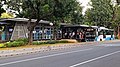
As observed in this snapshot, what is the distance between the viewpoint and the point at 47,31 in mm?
47125

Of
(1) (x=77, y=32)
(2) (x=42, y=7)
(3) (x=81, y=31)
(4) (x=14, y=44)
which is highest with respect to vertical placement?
(2) (x=42, y=7)

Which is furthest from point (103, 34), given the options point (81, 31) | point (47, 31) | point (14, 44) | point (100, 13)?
point (14, 44)

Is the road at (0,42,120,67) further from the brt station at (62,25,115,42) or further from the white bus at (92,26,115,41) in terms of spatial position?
the white bus at (92,26,115,41)

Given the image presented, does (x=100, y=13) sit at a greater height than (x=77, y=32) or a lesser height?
greater

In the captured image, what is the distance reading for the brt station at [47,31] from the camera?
39872mm

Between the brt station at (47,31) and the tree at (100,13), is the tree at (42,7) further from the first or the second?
the tree at (100,13)

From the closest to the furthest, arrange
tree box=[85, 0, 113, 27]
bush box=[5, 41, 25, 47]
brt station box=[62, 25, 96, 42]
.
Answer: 1. bush box=[5, 41, 25, 47]
2. brt station box=[62, 25, 96, 42]
3. tree box=[85, 0, 113, 27]

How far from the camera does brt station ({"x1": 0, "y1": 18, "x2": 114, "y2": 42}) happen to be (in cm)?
3987

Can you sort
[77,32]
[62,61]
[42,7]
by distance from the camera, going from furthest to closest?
[77,32] < [42,7] < [62,61]

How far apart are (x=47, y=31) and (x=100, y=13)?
23.8 meters

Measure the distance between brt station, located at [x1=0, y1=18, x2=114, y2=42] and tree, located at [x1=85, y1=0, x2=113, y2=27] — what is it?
4951 millimetres

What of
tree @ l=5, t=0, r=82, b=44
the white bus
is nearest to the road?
tree @ l=5, t=0, r=82, b=44

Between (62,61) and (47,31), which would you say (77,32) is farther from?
(62,61)

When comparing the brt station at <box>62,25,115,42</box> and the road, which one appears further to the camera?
the brt station at <box>62,25,115,42</box>
